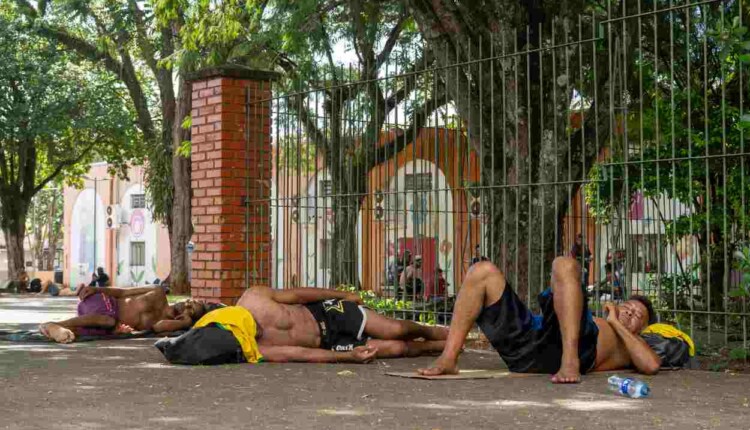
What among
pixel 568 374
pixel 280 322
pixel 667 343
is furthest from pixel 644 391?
pixel 280 322

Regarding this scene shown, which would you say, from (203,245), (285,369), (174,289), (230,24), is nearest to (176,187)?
(174,289)

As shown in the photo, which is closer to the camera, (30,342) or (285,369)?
(285,369)

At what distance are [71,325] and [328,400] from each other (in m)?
5.52

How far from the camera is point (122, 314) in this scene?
37.7 feet

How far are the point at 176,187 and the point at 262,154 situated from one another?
16.0 metres

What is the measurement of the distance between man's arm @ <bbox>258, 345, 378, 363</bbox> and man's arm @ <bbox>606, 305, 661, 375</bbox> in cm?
195

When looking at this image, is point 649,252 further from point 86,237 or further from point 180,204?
point 86,237

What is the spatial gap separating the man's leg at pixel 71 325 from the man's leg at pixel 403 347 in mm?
3621

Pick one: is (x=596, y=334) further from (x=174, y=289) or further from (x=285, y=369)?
(x=174, y=289)

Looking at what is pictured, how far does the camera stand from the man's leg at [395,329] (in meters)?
8.62

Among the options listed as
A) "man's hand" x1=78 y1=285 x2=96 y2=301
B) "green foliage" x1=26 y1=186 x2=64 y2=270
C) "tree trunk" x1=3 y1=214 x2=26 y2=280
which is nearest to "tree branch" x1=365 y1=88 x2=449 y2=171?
"man's hand" x1=78 y1=285 x2=96 y2=301

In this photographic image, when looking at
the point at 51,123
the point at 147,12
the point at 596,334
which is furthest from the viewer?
the point at 51,123

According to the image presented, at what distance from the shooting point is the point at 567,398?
250 inches

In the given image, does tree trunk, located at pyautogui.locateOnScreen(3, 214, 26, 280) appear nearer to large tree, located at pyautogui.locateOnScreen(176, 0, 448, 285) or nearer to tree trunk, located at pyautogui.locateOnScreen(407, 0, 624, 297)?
large tree, located at pyautogui.locateOnScreen(176, 0, 448, 285)
